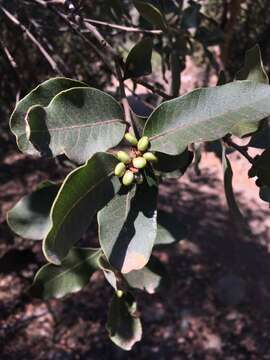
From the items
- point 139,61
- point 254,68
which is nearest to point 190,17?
point 139,61

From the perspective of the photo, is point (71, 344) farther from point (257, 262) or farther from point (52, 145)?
point (52, 145)

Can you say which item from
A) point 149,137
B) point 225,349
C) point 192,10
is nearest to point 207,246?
point 225,349

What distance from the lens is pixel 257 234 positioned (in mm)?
3949

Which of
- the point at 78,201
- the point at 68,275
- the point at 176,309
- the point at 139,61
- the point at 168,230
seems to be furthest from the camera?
the point at 176,309

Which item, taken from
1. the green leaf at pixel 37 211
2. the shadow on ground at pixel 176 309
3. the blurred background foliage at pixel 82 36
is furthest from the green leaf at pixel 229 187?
the shadow on ground at pixel 176 309

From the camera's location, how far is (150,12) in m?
0.97

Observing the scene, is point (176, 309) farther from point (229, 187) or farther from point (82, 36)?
point (229, 187)

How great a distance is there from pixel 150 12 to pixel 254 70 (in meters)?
0.27

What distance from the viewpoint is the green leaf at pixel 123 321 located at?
112cm

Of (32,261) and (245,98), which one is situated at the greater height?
(245,98)

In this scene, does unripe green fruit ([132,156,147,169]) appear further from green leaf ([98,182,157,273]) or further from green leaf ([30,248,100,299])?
green leaf ([30,248,100,299])

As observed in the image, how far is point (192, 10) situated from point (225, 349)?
193 cm

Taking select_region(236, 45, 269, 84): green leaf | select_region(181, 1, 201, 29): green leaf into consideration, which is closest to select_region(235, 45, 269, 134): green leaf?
select_region(236, 45, 269, 84): green leaf

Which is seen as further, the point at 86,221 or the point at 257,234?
the point at 257,234
